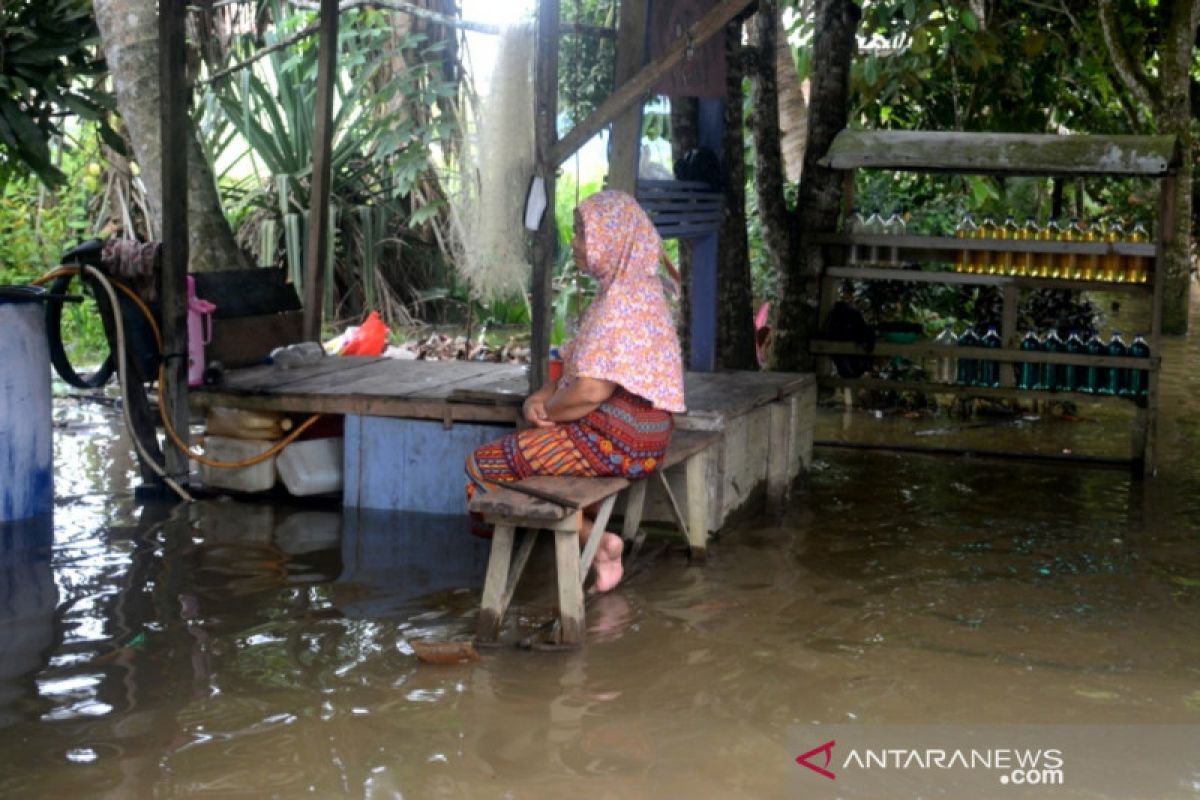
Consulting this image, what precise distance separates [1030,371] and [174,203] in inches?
197

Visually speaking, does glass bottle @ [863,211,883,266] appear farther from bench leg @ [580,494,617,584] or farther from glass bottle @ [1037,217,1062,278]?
bench leg @ [580,494,617,584]

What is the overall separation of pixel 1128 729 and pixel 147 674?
10.2 feet

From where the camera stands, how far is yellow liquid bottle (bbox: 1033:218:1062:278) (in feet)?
27.4

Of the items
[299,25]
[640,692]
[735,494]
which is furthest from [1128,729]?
[299,25]

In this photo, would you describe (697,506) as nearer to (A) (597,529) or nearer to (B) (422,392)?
(A) (597,529)

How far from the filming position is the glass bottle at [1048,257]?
8336 mm

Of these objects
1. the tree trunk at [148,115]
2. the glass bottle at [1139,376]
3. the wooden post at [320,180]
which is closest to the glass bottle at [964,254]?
the glass bottle at [1139,376]

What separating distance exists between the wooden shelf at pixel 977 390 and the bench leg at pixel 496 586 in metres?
4.27

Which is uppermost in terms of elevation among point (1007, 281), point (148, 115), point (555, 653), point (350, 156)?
point (350, 156)

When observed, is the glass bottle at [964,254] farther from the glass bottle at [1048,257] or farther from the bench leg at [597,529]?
the bench leg at [597,529]

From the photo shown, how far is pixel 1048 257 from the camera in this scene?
8461 millimetres

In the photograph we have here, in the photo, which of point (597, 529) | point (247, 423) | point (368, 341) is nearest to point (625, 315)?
point (597, 529)

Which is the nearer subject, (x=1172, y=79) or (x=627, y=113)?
(x=627, y=113)

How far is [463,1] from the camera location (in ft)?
36.5
